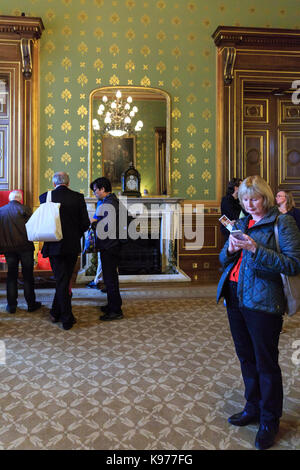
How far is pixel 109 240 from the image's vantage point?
4191mm

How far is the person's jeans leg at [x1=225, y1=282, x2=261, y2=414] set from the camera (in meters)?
2.17

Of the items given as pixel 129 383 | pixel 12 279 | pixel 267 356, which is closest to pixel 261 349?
pixel 267 356

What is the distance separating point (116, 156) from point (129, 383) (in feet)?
16.8

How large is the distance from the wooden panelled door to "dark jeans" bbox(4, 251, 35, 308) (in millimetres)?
4730

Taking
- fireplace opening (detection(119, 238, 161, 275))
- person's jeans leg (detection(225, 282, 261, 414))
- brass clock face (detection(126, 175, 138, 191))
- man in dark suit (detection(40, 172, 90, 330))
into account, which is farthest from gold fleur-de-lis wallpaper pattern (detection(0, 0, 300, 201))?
person's jeans leg (detection(225, 282, 261, 414))

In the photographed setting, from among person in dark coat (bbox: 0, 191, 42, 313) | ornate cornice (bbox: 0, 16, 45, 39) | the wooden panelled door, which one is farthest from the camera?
the wooden panelled door

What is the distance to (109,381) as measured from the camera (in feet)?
9.25

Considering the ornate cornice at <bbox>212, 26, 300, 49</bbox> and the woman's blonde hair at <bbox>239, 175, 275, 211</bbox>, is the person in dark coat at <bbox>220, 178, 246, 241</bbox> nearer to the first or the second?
the woman's blonde hair at <bbox>239, 175, 275, 211</bbox>

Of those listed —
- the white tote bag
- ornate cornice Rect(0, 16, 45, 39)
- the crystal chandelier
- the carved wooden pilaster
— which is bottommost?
the white tote bag

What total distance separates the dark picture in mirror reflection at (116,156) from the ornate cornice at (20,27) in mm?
2128

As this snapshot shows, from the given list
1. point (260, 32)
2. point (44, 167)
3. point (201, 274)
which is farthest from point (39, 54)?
point (201, 274)

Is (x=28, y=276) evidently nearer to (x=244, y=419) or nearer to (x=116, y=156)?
(x=244, y=419)

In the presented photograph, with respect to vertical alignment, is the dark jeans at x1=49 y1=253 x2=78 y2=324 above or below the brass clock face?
below

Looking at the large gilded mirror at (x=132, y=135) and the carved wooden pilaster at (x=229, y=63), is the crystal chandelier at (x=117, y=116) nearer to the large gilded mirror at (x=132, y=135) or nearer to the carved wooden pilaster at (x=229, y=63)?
the large gilded mirror at (x=132, y=135)
